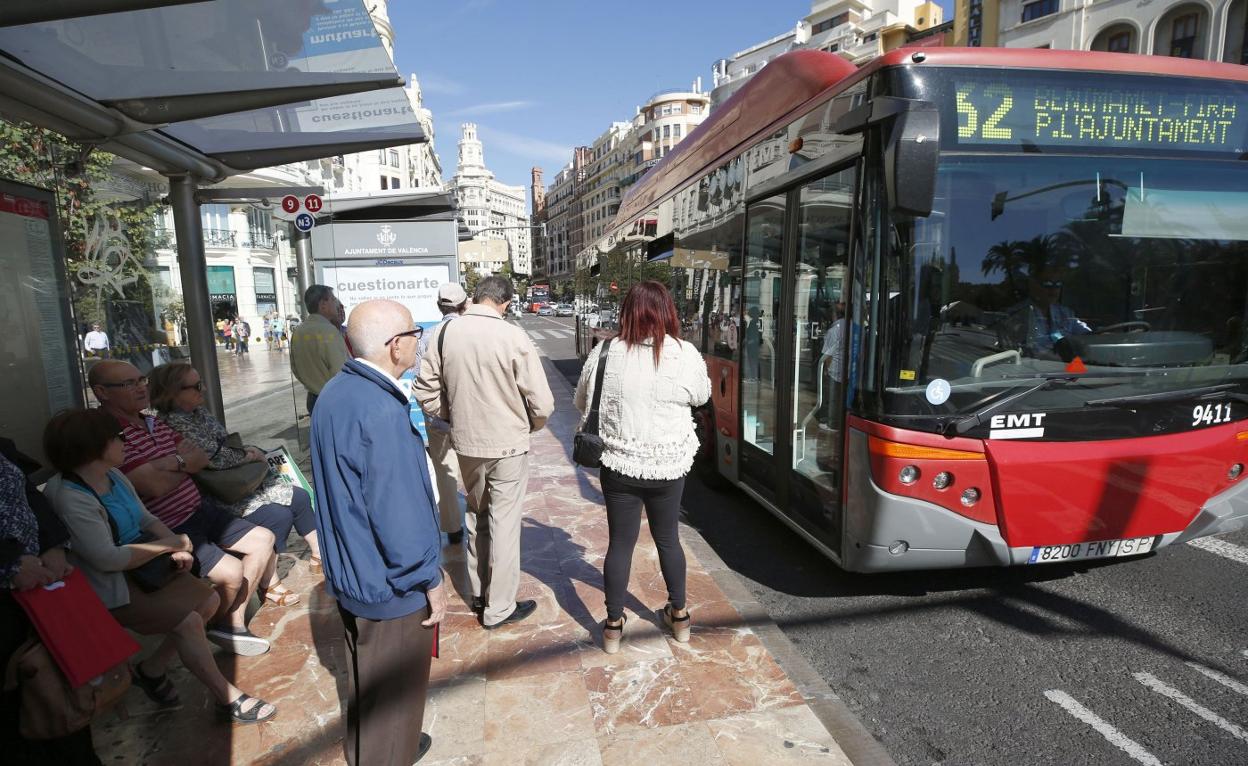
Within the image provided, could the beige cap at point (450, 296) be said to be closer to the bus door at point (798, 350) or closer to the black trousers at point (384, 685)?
the bus door at point (798, 350)

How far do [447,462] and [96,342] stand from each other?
299 centimetres

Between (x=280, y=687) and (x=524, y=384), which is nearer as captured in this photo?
(x=280, y=687)

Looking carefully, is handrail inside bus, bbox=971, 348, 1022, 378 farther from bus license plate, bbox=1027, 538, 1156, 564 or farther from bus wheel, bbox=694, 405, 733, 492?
bus wheel, bbox=694, 405, 733, 492

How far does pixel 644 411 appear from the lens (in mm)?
3133

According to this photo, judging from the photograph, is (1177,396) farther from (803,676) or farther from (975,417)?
(803,676)

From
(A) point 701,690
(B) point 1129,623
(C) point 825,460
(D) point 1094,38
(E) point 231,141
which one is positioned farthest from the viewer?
(D) point 1094,38

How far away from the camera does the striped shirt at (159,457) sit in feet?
10.9

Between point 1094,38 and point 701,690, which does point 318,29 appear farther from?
point 1094,38

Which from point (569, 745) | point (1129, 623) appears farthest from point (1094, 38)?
point (569, 745)

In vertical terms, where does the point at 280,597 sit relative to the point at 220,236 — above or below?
below

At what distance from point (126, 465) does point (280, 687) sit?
4.39ft

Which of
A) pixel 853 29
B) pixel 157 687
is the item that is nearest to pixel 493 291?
pixel 157 687

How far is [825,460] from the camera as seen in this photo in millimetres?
4035

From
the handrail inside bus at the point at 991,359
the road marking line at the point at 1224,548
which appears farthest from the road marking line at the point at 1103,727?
the road marking line at the point at 1224,548
